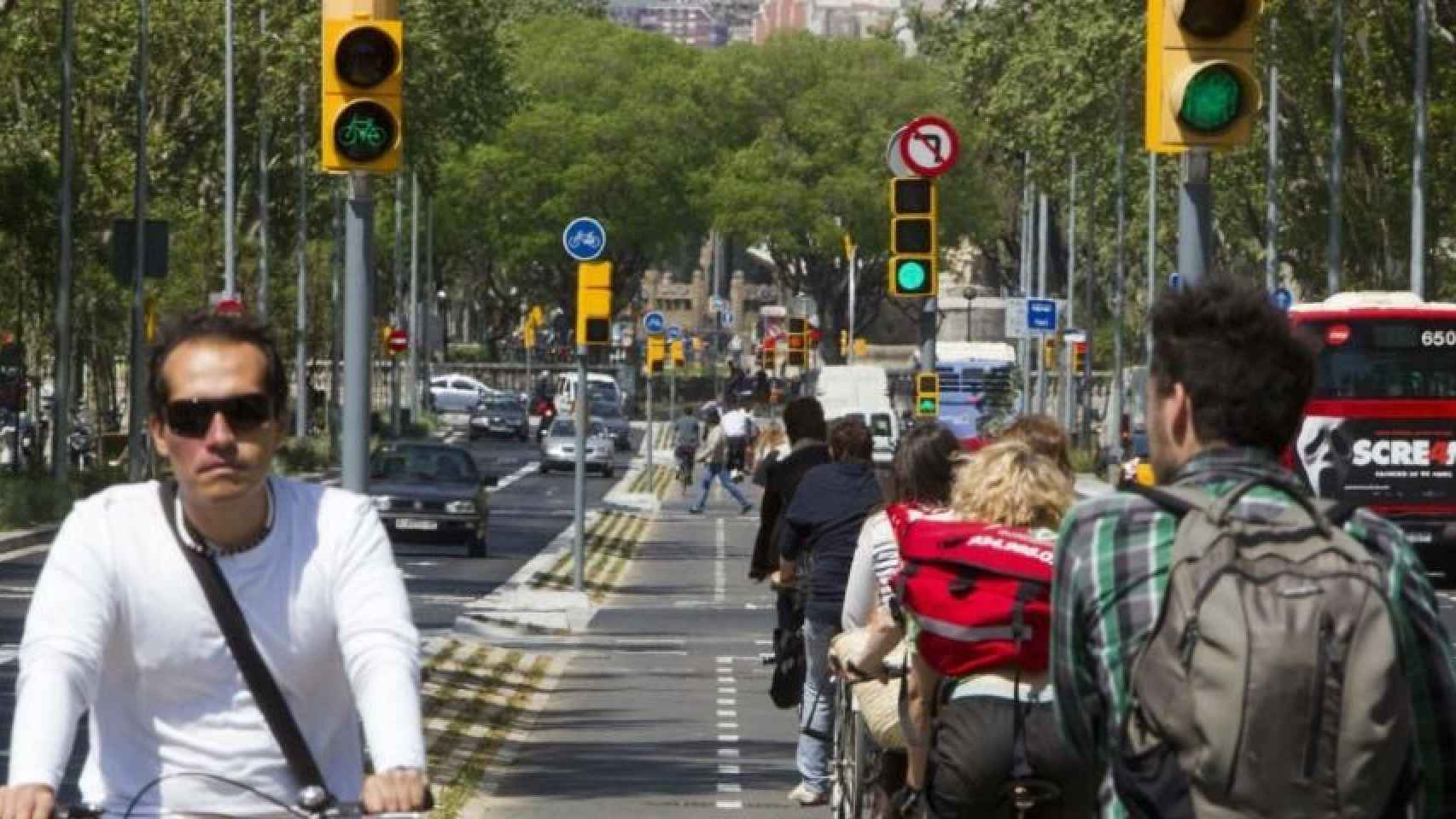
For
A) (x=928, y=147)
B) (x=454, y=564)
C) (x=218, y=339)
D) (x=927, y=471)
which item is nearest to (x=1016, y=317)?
(x=454, y=564)

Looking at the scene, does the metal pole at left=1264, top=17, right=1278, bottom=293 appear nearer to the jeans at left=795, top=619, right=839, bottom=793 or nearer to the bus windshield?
the bus windshield

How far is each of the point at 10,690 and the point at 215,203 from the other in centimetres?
5160

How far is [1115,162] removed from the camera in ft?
263

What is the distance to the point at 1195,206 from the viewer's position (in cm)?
1118

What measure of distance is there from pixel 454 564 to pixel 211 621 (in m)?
34.7

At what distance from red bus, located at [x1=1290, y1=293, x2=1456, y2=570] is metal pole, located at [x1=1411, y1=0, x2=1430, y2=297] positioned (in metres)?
13.8

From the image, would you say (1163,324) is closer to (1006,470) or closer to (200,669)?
(200,669)

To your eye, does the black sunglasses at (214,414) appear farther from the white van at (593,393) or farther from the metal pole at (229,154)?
the white van at (593,393)

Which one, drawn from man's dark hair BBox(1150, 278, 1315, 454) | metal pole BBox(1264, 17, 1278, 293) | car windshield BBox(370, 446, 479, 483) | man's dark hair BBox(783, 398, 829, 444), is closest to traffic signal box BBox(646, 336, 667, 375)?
metal pole BBox(1264, 17, 1278, 293)

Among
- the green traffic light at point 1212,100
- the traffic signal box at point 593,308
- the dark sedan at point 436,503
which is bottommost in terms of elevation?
the dark sedan at point 436,503

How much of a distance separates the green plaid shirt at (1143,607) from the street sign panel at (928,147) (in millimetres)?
15080

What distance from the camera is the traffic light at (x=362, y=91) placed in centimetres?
1245

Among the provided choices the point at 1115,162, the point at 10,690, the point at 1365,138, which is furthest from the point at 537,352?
the point at 10,690

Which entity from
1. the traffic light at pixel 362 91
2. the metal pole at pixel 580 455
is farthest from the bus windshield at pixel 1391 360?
the traffic light at pixel 362 91
